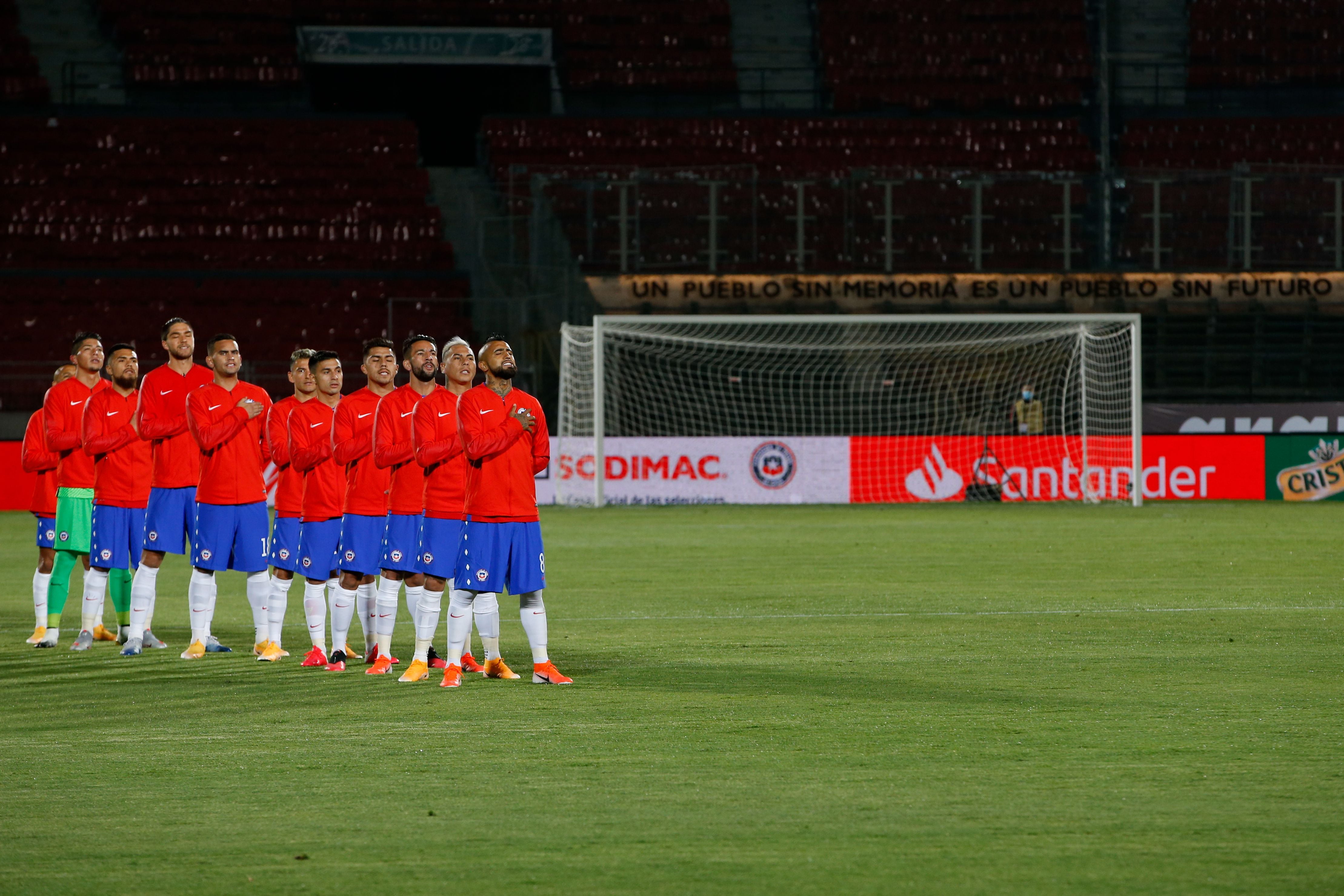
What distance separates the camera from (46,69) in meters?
32.0

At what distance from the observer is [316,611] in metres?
8.72

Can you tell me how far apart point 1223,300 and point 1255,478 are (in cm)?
330

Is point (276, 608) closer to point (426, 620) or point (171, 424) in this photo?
point (171, 424)

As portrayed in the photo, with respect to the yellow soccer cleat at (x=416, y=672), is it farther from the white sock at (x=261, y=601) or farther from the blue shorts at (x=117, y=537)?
the blue shorts at (x=117, y=537)

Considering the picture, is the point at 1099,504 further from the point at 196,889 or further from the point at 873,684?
the point at 196,889

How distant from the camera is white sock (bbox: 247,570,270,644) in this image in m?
8.84

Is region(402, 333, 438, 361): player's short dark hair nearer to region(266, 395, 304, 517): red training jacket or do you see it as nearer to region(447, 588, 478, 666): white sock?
region(266, 395, 304, 517): red training jacket

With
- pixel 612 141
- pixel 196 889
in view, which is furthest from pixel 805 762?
pixel 612 141

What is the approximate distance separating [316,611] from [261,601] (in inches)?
17.0

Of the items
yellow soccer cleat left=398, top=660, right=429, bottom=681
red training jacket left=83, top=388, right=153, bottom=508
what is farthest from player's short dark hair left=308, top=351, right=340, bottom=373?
yellow soccer cleat left=398, top=660, right=429, bottom=681

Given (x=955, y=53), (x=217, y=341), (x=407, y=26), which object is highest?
(x=407, y=26)

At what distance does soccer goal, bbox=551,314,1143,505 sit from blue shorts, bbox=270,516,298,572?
1283 centimetres

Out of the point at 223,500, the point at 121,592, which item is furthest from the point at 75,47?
the point at 223,500

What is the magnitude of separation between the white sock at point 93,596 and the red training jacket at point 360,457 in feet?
6.17
